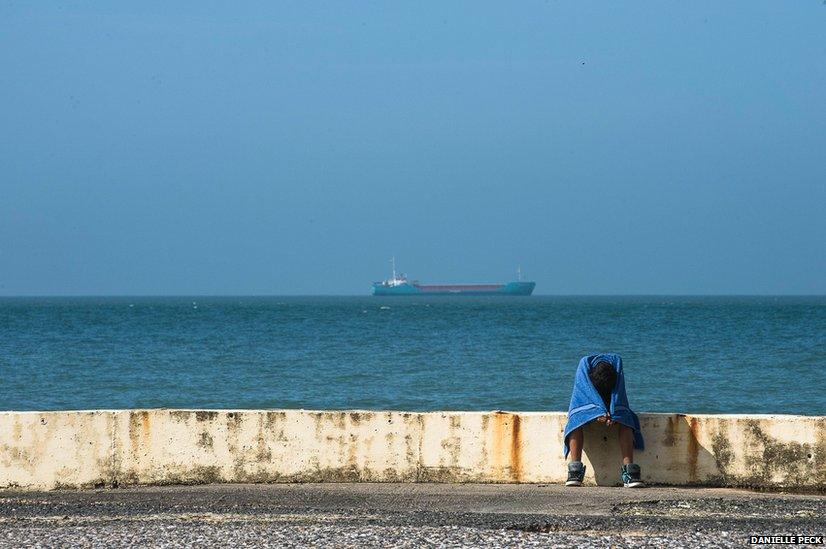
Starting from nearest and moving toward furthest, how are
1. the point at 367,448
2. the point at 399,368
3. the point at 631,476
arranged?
the point at 631,476 < the point at 367,448 < the point at 399,368

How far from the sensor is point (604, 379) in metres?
9.66

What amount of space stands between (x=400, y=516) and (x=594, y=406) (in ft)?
6.75

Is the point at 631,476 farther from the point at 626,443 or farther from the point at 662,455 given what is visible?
the point at 662,455

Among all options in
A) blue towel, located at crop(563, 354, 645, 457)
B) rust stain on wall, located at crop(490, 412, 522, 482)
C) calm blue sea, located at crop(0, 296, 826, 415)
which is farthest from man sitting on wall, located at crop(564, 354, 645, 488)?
calm blue sea, located at crop(0, 296, 826, 415)

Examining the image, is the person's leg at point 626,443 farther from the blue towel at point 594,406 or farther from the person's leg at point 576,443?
the person's leg at point 576,443

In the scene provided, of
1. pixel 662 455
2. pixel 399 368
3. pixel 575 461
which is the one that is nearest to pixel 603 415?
pixel 575 461

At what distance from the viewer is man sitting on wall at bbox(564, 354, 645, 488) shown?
9.45 metres

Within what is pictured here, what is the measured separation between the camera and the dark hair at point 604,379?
31.7ft

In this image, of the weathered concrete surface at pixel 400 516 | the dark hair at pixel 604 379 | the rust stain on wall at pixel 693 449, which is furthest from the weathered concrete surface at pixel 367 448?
the dark hair at pixel 604 379

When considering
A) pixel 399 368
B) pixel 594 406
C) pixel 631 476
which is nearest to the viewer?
pixel 631 476

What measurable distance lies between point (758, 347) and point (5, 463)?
4670cm

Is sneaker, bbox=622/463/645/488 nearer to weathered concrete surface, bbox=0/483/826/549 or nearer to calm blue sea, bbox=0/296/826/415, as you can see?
weathered concrete surface, bbox=0/483/826/549

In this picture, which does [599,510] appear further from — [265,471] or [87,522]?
[87,522]

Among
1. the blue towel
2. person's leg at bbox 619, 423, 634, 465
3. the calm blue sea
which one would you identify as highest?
the blue towel
